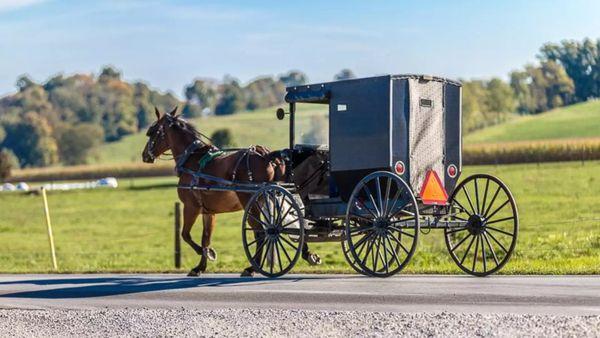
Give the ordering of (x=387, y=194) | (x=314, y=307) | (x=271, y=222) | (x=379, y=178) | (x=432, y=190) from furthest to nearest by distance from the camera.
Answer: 1. (x=271, y=222)
2. (x=432, y=190)
3. (x=379, y=178)
4. (x=387, y=194)
5. (x=314, y=307)

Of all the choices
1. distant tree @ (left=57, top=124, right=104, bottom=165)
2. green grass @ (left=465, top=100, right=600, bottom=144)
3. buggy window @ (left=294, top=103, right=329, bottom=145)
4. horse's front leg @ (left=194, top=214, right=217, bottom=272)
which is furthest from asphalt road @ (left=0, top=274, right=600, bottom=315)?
distant tree @ (left=57, top=124, right=104, bottom=165)

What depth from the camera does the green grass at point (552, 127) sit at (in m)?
79.8

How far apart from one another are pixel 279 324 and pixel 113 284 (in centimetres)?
554

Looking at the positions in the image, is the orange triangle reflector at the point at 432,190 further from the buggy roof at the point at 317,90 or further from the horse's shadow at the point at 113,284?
the horse's shadow at the point at 113,284

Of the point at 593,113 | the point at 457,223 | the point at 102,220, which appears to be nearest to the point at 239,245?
the point at 102,220

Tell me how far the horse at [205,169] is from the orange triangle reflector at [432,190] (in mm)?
2660

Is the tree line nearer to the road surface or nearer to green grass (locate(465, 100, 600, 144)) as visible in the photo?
green grass (locate(465, 100, 600, 144))

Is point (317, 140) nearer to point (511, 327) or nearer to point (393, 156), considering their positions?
point (393, 156)

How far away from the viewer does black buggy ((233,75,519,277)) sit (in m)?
14.5

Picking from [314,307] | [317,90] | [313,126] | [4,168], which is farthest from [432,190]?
[4,168]

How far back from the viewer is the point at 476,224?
1570cm

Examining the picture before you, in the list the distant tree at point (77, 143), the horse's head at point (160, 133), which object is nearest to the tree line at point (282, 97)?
the distant tree at point (77, 143)

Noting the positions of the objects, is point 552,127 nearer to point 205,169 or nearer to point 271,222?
point 205,169

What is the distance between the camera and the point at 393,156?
571 inches
